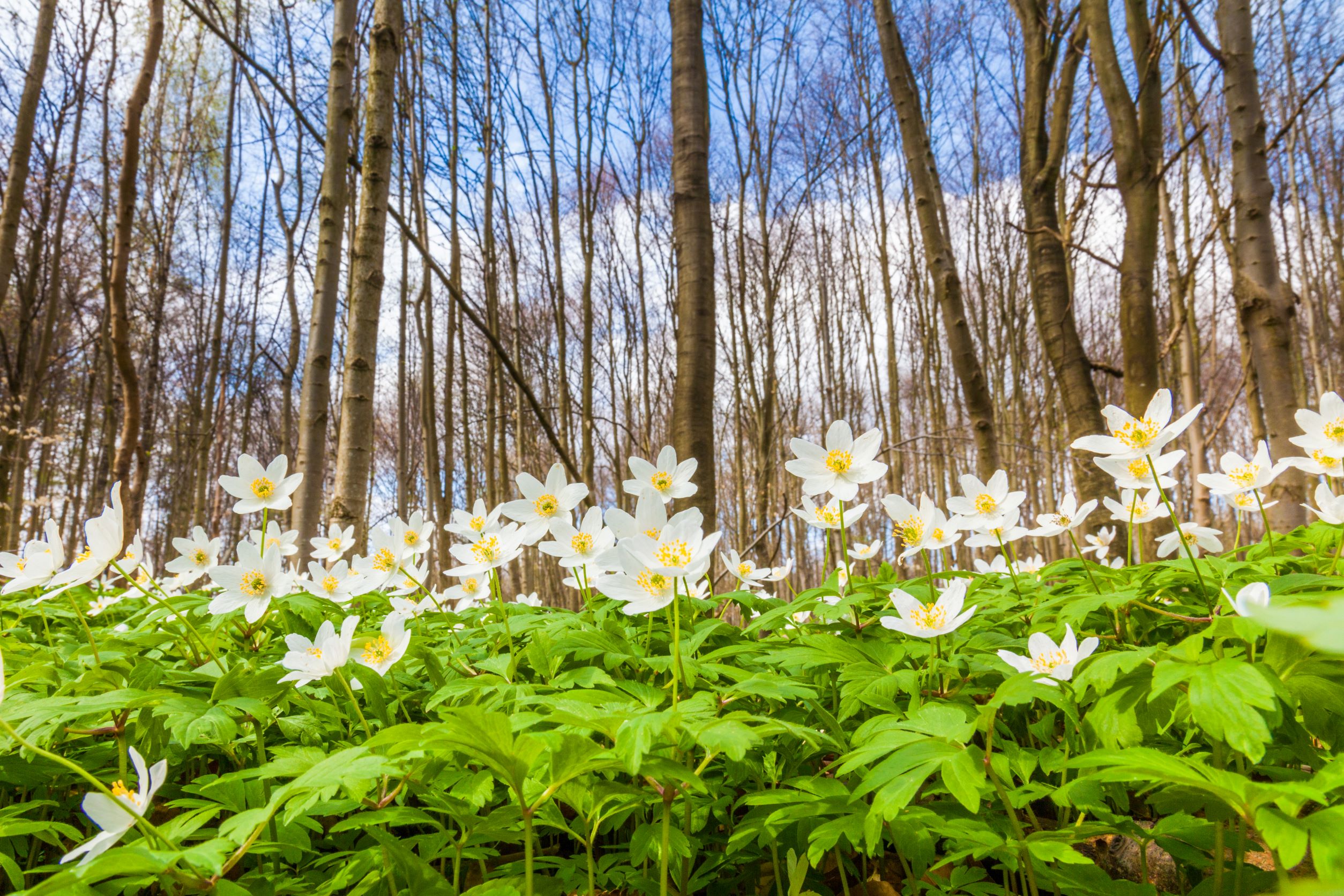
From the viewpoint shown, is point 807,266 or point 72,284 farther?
point 807,266

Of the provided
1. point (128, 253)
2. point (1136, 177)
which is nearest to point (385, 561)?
point (1136, 177)

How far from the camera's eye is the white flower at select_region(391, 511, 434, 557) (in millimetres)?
Result: 1554

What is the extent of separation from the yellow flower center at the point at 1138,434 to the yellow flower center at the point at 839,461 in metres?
0.47

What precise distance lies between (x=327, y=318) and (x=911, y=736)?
11.0ft

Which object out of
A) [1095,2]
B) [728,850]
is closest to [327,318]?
[728,850]

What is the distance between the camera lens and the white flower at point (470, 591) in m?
1.82

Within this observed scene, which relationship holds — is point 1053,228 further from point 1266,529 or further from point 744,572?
point 744,572

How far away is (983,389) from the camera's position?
12.4ft

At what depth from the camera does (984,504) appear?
1549mm

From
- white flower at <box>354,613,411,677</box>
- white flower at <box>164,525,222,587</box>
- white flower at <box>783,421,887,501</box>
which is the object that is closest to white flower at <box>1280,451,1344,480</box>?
white flower at <box>783,421,887,501</box>

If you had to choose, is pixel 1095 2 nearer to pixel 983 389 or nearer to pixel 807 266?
pixel 983 389

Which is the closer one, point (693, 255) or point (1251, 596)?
point (1251, 596)

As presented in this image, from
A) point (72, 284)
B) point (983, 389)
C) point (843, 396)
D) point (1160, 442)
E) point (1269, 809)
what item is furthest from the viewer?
point (843, 396)

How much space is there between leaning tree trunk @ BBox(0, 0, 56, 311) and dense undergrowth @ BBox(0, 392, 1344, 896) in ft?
18.0
